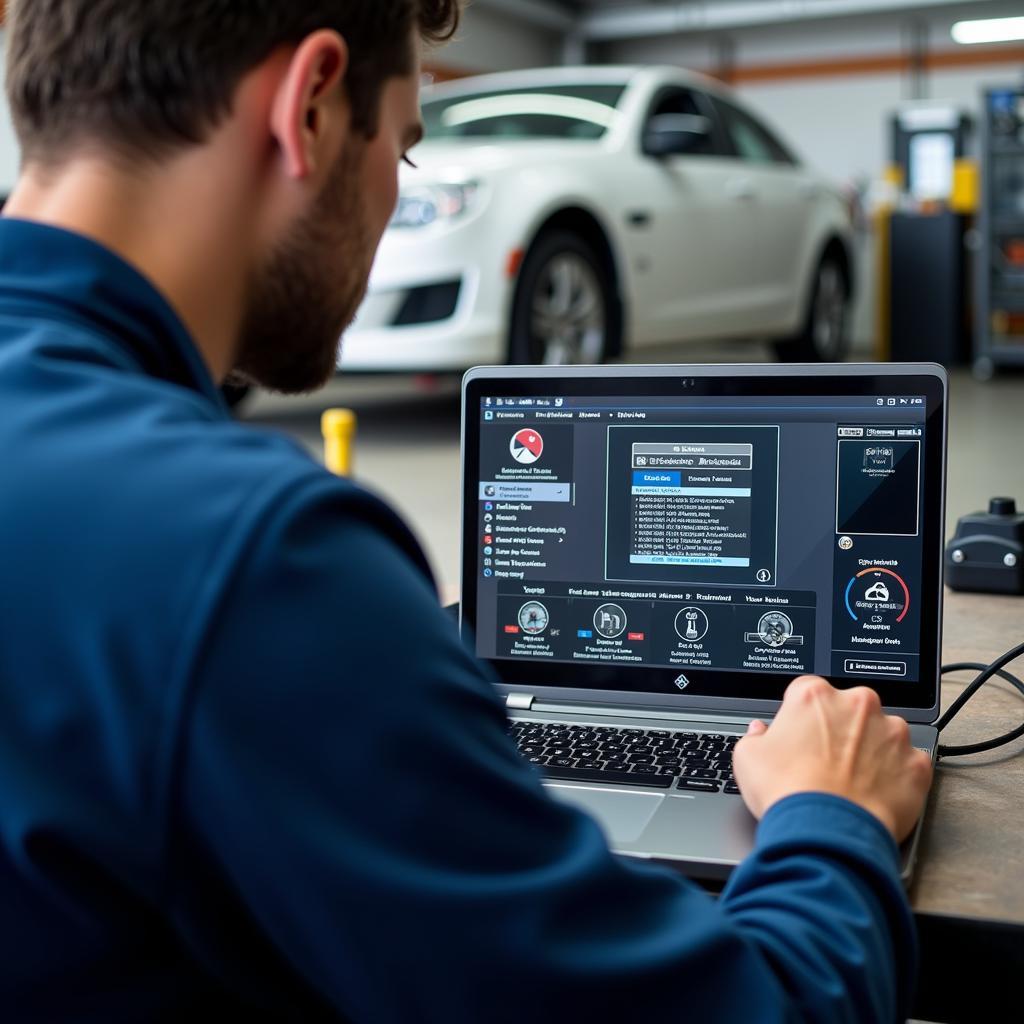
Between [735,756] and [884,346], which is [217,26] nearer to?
[735,756]

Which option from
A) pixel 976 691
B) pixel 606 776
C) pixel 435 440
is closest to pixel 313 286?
pixel 606 776

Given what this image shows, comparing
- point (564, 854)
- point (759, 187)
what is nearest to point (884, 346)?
point (759, 187)

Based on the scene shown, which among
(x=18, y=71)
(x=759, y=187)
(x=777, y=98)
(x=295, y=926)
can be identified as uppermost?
(x=777, y=98)

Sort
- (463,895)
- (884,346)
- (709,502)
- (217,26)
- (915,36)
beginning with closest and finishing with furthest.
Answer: (463,895), (217,26), (709,502), (884,346), (915,36)

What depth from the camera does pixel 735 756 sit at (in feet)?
2.78

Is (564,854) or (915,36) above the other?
(915,36)

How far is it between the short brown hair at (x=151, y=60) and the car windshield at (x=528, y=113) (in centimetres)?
511

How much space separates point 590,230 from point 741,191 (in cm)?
130

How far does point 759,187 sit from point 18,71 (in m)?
6.16

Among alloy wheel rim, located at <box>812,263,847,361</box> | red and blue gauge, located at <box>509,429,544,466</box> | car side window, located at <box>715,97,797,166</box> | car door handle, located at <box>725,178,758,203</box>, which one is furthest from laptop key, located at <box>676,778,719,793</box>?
alloy wheel rim, located at <box>812,263,847,361</box>

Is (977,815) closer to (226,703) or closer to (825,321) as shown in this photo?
(226,703)

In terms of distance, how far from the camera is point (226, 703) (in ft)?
1.57

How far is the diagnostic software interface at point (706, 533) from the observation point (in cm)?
109

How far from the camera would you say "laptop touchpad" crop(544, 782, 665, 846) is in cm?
86
